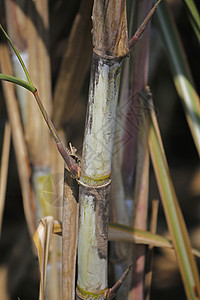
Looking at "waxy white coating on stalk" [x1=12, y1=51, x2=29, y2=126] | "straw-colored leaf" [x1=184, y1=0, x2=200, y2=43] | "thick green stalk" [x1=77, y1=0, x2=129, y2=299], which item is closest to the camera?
"thick green stalk" [x1=77, y1=0, x2=129, y2=299]

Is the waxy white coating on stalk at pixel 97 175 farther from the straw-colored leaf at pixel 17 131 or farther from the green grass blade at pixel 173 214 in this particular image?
the straw-colored leaf at pixel 17 131

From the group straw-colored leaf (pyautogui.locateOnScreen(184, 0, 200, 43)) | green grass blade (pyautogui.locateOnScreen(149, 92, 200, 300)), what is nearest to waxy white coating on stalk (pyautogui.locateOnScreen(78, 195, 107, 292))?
green grass blade (pyautogui.locateOnScreen(149, 92, 200, 300))

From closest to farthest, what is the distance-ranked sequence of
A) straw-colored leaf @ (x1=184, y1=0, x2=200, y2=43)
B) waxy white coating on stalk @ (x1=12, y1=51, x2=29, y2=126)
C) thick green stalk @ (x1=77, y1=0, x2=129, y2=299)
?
thick green stalk @ (x1=77, y1=0, x2=129, y2=299), straw-colored leaf @ (x1=184, y1=0, x2=200, y2=43), waxy white coating on stalk @ (x1=12, y1=51, x2=29, y2=126)

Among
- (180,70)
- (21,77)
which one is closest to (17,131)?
(21,77)

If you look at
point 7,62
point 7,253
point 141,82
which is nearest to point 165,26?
point 141,82

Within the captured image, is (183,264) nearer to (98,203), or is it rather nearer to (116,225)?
(116,225)

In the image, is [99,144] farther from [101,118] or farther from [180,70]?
[180,70]

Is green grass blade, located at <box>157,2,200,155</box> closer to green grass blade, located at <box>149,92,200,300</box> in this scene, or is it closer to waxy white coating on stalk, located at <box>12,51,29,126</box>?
green grass blade, located at <box>149,92,200,300</box>

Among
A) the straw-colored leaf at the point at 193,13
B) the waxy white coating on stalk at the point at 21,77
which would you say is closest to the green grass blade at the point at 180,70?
the straw-colored leaf at the point at 193,13
